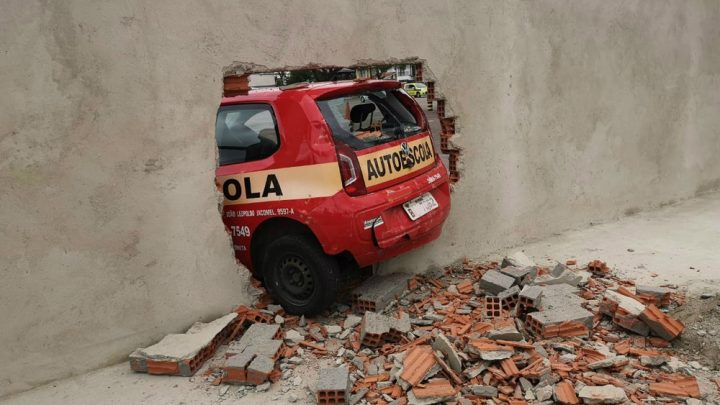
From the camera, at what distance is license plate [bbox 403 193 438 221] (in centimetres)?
439

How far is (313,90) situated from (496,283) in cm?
223

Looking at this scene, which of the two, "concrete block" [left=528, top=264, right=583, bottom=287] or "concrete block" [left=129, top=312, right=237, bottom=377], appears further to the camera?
"concrete block" [left=528, top=264, right=583, bottom=287]

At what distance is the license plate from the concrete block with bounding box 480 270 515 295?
783mm

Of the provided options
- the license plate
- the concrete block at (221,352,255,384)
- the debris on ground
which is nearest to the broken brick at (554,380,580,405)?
the debris on ground

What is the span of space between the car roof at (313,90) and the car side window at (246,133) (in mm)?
66

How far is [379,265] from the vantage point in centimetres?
518

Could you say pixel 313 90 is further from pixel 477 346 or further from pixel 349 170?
pixel 477 346

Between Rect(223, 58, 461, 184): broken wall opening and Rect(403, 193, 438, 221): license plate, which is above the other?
Rect(223, 58, 461, 184): broken wall opening

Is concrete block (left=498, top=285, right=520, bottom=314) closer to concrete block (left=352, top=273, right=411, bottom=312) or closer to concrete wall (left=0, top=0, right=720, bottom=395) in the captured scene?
concrete block (left=352, top=273, right=411, bottom=312)

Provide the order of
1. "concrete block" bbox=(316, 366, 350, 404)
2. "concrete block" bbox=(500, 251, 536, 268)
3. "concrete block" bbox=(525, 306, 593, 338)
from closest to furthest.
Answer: "concrete block" bbox=(316, 366, 350, 404)
"concrete block" bbox=(525, 306, 593, 338)
"concrete block" bbox=(500, 251, 536, 268)

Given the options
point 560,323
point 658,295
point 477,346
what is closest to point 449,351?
point 477,346

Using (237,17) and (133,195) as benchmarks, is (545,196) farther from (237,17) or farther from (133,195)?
(133,195)

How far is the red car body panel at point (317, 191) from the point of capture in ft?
13.4

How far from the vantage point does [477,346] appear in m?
3.58
